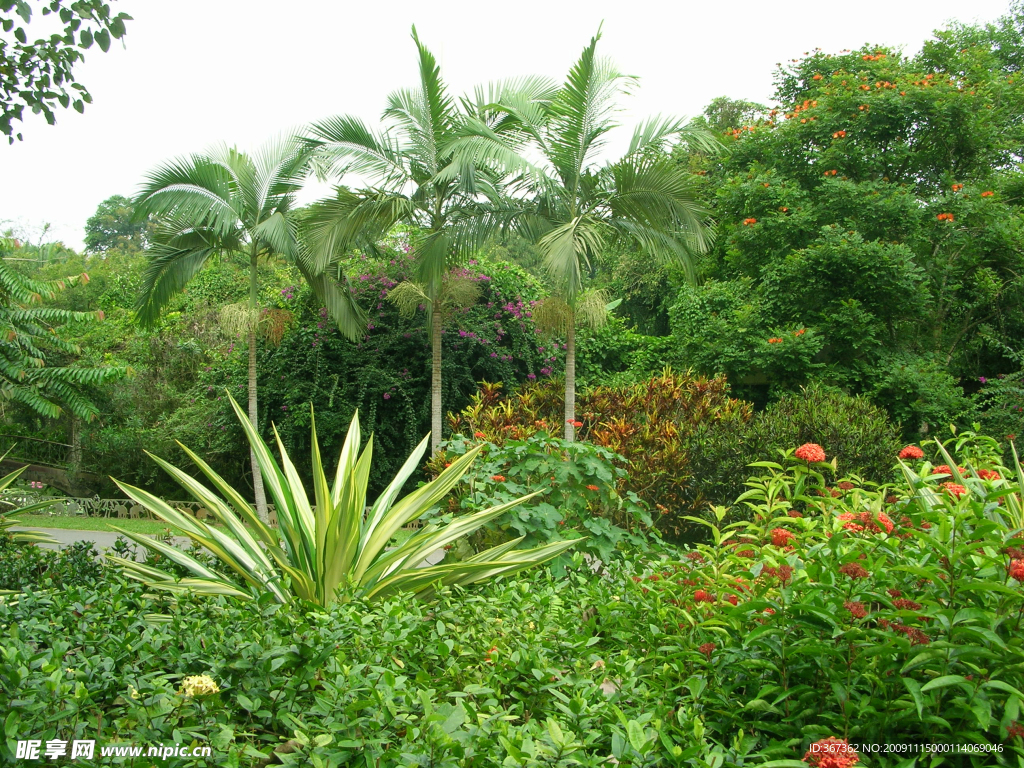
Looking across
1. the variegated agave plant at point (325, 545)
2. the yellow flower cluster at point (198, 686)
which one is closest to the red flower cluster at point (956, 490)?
the variegated agave plant at point (325, 545)

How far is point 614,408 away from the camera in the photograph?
8789 mm

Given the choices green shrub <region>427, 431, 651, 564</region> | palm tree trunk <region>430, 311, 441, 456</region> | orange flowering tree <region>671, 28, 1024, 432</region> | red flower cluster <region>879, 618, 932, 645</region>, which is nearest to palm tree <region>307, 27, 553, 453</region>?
palm tree trunk <region>430, 311, 441, 456</region>

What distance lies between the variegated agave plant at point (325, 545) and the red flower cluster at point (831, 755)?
1533mm

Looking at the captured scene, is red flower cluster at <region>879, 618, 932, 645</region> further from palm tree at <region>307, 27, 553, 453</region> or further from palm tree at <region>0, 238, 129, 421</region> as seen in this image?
palm tree at <region>0, 238, 129, 421</region>

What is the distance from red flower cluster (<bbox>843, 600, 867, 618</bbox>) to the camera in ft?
5.44

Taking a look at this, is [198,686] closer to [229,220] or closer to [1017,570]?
[1017,570]

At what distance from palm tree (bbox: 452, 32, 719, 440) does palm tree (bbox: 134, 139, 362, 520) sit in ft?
10.0

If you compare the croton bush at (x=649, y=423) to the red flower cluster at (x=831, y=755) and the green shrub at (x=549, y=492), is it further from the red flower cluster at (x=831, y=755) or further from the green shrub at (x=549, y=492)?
the red flower cluster at (x=831, y=755)

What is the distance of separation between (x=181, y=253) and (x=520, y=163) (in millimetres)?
5409

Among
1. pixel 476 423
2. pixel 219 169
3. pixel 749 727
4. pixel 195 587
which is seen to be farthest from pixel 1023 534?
pixel 219 169

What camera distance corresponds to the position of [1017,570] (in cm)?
159

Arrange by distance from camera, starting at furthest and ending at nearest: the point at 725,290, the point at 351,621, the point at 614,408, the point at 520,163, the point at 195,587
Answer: the point at 725,290
the point at 614,408
the point at 520,163
the point at 195,587
the point at 351,621

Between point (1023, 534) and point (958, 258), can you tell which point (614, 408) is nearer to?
point (958, 258)

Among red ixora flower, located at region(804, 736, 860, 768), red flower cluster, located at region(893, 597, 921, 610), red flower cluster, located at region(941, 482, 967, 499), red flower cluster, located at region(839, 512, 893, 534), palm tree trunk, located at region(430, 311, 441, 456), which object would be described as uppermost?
palm tree trunk, located at region(430, 311, 441, 456)
